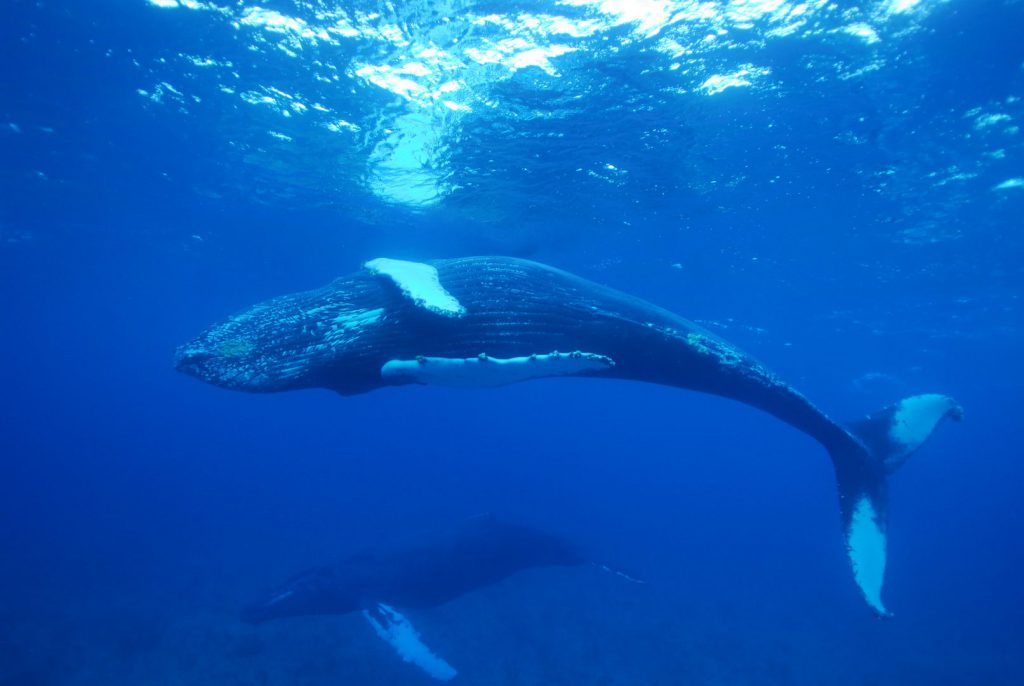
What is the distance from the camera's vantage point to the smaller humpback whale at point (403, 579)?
13.8 metres

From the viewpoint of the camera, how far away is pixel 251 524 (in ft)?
121

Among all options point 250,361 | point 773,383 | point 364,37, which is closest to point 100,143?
point 364,37

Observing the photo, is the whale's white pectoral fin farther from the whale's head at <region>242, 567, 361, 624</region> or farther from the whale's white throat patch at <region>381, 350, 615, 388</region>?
the whale's white throat patch at <region>381, 350, 615, 388</region>

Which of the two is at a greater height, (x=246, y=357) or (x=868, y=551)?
(x=246, y=357)

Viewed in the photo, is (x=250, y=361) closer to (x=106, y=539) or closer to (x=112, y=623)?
(x=112, y=623)

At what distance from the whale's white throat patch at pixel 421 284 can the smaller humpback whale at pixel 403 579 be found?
454 inches

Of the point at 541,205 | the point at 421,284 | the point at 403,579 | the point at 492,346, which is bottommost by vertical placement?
the point at 403,579

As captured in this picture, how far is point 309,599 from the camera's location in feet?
46.2

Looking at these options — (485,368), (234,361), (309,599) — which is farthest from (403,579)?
(485,368)

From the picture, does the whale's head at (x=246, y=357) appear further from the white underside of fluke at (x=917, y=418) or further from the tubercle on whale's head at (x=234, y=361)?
the white underside of fluke at (x=917, y=418)

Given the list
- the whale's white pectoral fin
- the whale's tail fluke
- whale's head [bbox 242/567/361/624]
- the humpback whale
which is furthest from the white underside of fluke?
whale's head [bbox 242/567/361/624]

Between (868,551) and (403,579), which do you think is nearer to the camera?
(868,551)

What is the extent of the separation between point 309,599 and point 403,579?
7.91 feet

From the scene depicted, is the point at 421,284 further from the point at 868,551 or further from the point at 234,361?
the point at 868,551
